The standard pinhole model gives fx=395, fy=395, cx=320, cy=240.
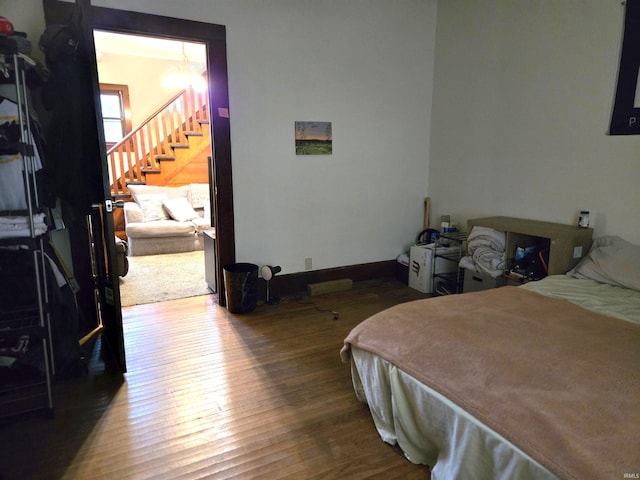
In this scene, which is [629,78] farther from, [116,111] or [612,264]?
[116,111]

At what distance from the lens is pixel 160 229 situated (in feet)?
18.0

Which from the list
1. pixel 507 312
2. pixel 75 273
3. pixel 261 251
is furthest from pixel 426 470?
pixel 75 273

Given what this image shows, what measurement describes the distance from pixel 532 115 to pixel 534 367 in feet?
7.85

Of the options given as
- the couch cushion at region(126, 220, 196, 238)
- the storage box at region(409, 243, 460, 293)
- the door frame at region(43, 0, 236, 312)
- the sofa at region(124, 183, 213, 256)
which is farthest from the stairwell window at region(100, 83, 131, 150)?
the storage box at region(409, 243, 460, 293)

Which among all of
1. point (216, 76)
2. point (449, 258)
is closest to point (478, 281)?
point (449, 258)

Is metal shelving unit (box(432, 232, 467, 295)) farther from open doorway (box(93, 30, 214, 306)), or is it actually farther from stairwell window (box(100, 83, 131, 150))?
stairwell window (box(100, 83, 131, 150))

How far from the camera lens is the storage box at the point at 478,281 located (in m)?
3.11

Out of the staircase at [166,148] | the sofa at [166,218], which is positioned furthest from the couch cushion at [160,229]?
the staircase at [166,148]

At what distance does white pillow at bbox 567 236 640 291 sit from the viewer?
234 centimetres

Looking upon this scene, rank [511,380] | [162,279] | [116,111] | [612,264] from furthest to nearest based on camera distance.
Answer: [116,111] → [162,279] → [612,264] → [511,380]

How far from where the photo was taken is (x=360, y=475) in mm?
1607

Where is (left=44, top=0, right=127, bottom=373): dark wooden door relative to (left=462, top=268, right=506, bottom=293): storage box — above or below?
above

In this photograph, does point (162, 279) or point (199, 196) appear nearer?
point (162, 279)

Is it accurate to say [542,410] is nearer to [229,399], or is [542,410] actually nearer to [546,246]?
[229,399]
